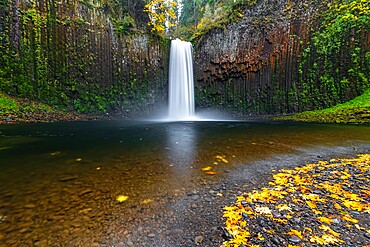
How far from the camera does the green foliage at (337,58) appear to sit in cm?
1501

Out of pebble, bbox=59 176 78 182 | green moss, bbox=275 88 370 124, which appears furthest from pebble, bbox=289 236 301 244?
green moss, bbox=275 88 370 124

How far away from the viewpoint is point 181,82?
22391 mm

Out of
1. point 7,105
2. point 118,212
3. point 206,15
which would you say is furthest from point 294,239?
point 206,15

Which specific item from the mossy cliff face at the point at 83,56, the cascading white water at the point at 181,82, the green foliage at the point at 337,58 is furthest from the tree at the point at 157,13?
the green foliage at the point at 337,58

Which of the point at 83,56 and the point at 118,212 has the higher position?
the point at 83,56

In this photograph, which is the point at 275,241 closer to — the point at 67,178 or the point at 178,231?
the point at 178,231

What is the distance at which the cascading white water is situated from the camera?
73.0ft

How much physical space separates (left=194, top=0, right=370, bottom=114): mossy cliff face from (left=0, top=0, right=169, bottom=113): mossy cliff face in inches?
245

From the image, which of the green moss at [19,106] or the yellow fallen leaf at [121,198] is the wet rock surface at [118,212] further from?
the green moss at [19,106]

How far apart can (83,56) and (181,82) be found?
1036 centimetres

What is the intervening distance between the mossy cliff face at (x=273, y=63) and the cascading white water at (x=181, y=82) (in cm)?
95

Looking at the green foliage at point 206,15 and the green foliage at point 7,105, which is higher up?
the green foliage at point 206,15

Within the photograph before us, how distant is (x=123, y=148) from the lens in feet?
18.8

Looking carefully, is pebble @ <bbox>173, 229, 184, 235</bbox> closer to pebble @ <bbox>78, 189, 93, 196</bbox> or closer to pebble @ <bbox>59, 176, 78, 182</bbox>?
pebble @ <bbox>78, 189, 93, 196</bbox>
